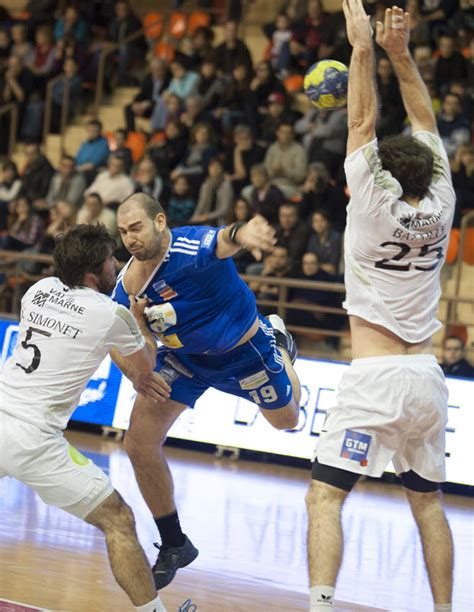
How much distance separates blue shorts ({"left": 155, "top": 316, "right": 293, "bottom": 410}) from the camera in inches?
261

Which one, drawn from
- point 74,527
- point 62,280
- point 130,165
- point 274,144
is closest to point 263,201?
point 274,144

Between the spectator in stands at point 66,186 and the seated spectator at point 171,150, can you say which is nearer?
the seated spectator at point 171,150

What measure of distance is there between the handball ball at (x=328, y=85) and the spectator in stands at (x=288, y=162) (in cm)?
733

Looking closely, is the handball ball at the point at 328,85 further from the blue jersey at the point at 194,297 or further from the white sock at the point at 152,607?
the white sock at the point at 152,607

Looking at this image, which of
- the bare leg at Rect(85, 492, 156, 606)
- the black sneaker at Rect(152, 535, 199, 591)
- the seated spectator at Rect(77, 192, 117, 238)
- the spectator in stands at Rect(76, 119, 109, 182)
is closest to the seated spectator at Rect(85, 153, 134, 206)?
the seated spectator at Rect(77, 192, 117, 238)

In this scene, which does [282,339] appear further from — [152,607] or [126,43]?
[126,43]

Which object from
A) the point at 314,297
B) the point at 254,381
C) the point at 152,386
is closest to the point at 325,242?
the point at 314,297

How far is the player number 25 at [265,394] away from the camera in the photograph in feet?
22.5

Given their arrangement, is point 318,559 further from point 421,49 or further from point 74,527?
point 421,49

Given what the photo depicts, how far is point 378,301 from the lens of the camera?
518 cm

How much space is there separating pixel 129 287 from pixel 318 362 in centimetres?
505

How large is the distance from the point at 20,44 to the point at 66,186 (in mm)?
3840

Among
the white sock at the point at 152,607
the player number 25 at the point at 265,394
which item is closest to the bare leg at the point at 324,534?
the white sock at the point at 152,607

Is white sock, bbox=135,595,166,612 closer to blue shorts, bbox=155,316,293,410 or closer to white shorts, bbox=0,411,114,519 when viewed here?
white shorts, bbox=0,411,114,519
